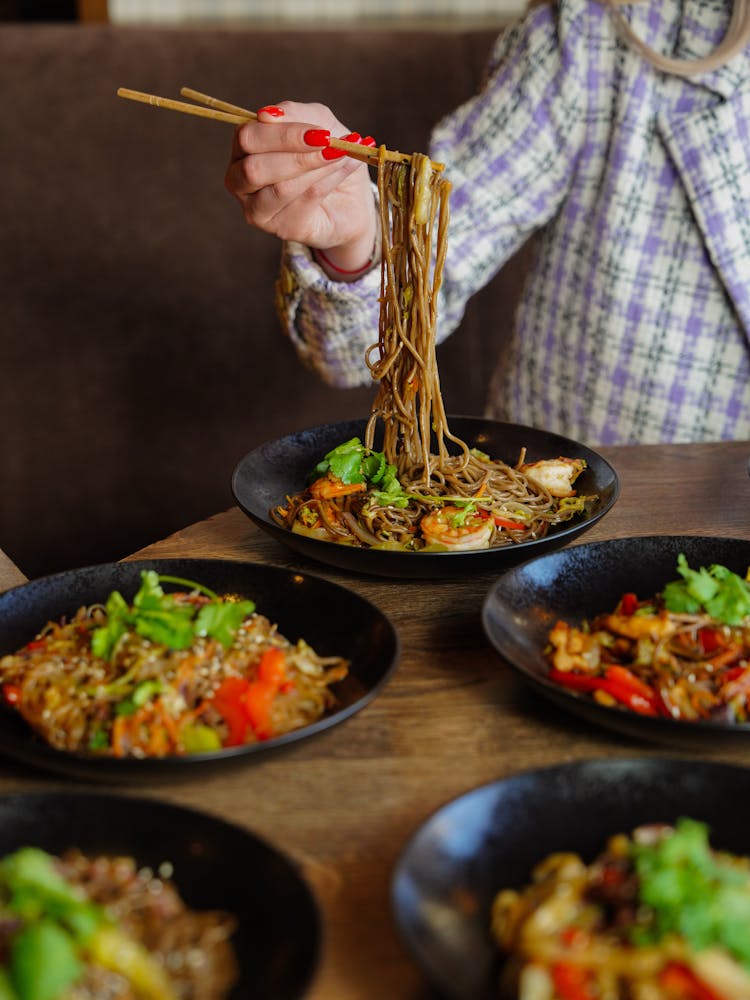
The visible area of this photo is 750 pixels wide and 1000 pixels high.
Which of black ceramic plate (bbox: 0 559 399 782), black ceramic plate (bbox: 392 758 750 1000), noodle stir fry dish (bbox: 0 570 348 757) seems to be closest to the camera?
black ceramic plate (bbox: 392 758 750 1000)

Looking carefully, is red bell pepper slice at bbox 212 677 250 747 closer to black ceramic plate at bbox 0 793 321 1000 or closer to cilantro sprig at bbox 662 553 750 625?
black ceramic plate at bbox 0 793 321 1000

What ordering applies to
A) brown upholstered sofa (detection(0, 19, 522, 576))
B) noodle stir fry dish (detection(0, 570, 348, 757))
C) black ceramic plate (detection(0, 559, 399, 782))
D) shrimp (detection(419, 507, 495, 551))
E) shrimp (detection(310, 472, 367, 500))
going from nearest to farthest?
noodle stir fry dish (detection(0, 570, 348, 757)) < black ceramic plate (detection(0, 559, 399, 782)) < shrimp (detection(419, 507, 495, 551)) < shrimp (detection(310, 472, 367, 500)) < brown upholstered sofa (detection(0, 19, 522, 576))

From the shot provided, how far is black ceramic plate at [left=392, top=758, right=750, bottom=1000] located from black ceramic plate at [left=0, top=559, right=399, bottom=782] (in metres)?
0.19

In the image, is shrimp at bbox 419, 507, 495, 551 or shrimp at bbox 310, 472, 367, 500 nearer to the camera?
shrimp at bbox 419, 507, 495, 551

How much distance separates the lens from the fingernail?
156 cm

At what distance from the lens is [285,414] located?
A: 3.48 m

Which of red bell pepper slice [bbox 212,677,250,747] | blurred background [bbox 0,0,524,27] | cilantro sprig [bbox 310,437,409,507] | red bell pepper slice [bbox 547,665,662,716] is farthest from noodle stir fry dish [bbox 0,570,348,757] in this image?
blurred background [bbox 0,0,524,27]

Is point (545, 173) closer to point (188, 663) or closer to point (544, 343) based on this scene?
point (544, 343)

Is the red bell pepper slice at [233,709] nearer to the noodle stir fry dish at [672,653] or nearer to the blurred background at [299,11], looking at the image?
the noodle stir fry dish at [672,653]

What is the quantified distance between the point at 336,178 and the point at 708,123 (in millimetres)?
889

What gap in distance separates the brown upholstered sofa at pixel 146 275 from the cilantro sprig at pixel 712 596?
226 cm

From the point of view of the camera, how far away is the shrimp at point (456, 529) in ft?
4.89

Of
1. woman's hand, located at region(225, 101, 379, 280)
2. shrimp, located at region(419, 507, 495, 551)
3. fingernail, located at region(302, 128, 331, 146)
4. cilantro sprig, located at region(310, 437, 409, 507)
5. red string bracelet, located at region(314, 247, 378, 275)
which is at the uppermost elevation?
fingernail, located at region(302, 128, 331, 146)

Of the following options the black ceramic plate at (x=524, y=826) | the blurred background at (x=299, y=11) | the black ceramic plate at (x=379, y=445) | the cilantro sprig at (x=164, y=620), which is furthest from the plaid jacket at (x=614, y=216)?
the blurred background at (x=299, y=11)
